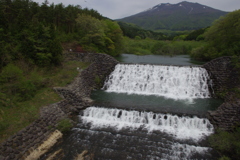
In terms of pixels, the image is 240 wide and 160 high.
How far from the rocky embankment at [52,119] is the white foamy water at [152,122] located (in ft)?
6.33

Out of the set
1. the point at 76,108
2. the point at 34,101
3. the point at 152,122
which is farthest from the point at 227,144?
the point at 34,101

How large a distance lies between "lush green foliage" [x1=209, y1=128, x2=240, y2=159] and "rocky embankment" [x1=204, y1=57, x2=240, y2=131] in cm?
119

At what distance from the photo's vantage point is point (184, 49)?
4591 cm

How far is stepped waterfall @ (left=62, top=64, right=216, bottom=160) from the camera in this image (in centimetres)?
919

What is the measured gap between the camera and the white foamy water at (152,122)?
11.2 m

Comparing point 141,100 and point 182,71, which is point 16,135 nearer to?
point 141,100

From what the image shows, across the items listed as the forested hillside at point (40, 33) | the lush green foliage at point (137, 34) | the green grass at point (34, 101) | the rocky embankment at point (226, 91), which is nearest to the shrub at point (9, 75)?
the green grass at point (34, 101)

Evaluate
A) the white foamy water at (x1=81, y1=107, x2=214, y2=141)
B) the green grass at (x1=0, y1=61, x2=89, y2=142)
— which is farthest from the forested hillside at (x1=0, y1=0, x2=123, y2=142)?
the white foamy water at (x1=81, y1=107, x2=214, y2=141)

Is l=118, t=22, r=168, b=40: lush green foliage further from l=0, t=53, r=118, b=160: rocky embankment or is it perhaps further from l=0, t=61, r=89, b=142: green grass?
l=0, t=61, r=89, b=142: green grass

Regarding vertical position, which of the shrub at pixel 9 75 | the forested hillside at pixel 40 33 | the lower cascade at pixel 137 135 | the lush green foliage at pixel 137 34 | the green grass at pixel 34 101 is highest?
the lush green foliage at pixel 137 34

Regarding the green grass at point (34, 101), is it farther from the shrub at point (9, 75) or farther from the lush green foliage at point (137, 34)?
the lush green foliage at point (137, 34)

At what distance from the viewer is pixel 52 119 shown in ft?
37.5

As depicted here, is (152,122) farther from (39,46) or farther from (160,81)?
(39,46)

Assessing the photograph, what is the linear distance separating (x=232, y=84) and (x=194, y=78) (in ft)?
11.9
